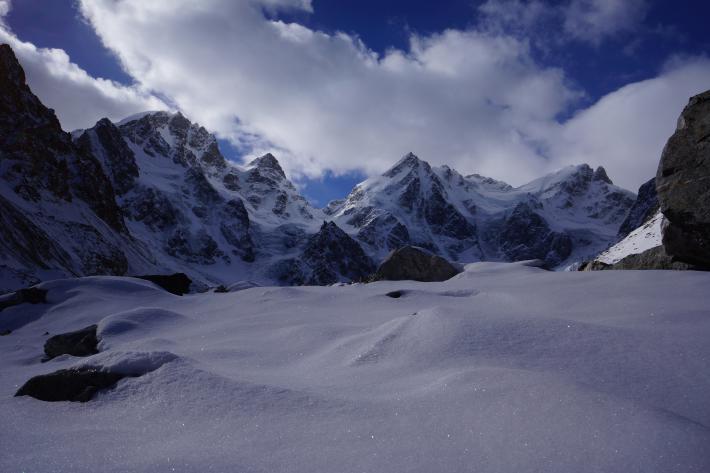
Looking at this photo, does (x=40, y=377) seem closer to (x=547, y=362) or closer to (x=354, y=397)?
(x=354, y=397)

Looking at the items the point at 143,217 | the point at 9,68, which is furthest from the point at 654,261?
the point at 143,217

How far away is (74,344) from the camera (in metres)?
7.08

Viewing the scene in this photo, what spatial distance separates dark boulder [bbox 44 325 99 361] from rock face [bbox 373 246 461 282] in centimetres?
1101

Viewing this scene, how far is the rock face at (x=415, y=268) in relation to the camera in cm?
1631

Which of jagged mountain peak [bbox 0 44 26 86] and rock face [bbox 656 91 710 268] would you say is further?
jagged mountain peak [bbox 0 44 26 86]

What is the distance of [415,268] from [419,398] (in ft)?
44.5

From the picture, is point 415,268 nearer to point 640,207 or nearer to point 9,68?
point 9,68

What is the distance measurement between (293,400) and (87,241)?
195 feet

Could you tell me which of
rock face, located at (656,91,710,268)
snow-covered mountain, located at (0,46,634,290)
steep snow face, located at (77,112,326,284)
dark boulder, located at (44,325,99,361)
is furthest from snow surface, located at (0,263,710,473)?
steep snow face, located at (77,112,326,284)

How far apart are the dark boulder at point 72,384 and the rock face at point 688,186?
844 cm

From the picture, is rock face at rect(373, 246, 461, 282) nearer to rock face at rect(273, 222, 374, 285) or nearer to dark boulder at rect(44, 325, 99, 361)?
dark boulder at rect(44, 325, 99, 361)

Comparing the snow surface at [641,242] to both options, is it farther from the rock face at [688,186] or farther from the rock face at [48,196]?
the rock face at [48,196]

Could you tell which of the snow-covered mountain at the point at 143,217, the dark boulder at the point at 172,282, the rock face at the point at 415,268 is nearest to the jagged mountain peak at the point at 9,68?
the snow-covered mountain at the point at 143,217

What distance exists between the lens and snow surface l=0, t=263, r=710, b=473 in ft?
7.77
